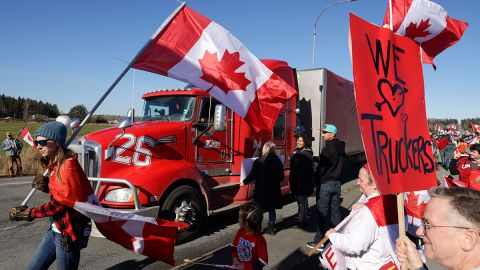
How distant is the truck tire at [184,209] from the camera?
216 inches

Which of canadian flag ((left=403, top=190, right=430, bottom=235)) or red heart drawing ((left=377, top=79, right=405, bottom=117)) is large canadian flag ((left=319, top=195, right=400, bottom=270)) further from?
canadian flag ((left=403, top=190, right=430, bottom=235))

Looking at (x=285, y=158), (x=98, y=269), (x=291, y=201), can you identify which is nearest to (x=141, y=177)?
(x=98, y=269)

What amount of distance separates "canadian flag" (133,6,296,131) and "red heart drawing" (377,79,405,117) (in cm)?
203

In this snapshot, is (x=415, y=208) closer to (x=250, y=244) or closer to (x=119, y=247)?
(x=250, y=244)

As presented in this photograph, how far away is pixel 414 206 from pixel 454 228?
2.58 m

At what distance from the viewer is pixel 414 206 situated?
152 inches

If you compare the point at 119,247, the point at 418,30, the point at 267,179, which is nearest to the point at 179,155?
the point at 267,179

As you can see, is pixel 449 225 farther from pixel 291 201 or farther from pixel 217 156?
pixel 291 201

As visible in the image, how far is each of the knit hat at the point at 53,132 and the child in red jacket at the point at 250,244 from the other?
1.77m

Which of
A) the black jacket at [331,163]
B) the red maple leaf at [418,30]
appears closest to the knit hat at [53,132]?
the red maple leaf at [418,30]

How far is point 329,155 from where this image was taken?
18.3 ft

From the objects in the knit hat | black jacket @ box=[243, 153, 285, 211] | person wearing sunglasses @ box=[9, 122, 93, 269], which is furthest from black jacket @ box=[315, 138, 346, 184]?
the knit hat

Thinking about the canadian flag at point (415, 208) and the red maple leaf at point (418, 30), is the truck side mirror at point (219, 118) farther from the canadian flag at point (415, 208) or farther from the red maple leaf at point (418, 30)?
the red maple leaf at point (418, 30)

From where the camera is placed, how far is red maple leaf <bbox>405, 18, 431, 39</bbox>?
276 centimetres
